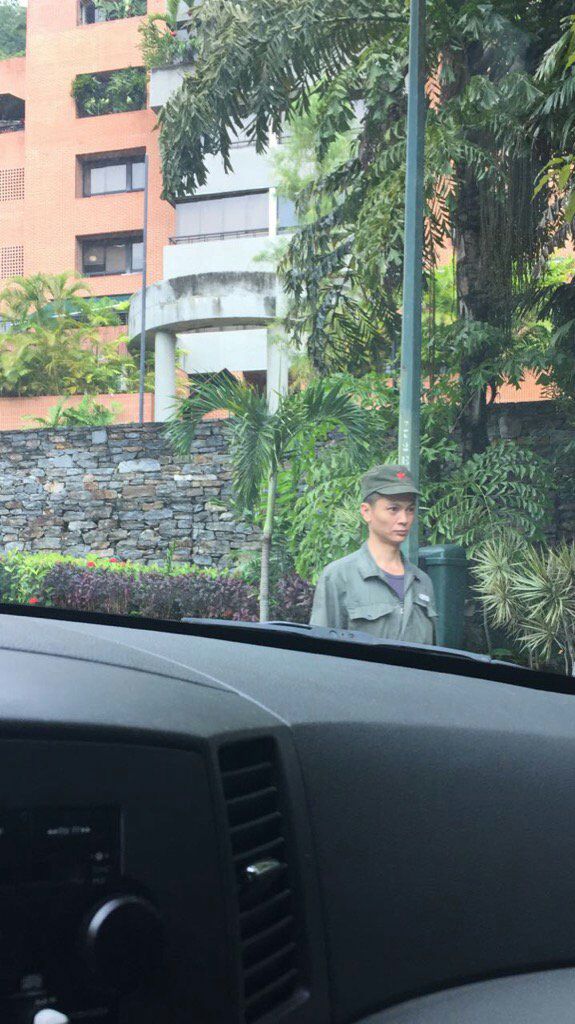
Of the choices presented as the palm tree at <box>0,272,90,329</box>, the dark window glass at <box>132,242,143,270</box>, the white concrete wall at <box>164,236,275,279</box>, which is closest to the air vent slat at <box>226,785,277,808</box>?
the white concrete wall at <box>164,236,275,279</box>

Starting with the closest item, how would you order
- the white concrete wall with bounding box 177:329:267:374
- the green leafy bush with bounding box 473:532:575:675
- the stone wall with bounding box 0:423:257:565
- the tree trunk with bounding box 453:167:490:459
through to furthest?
the green leafy bush with bounding box 473:532:575:675 < the tree trunk with bounding box 453:167:490:459 < the stone wall with bounding box 0:423:257:565 < the white concrete wall with bounding box 177:329:267:374

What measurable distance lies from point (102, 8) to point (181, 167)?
7884 millimetres

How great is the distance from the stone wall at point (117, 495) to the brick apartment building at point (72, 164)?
5798 mm

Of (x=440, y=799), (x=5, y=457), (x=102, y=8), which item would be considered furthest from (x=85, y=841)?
(x=102, y=8)

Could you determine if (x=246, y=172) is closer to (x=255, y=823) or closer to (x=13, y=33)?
(x=13, y=33)

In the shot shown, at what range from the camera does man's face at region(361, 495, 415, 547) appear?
3.86 metres

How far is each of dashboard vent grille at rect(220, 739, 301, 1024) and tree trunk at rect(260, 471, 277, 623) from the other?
11954 mm

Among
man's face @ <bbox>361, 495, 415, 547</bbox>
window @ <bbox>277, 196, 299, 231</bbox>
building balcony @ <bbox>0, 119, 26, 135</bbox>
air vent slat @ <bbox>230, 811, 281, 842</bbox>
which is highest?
building balcony @ <bbox>0, 119, 26, 135</bbox>

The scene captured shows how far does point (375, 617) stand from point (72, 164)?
2307 cm

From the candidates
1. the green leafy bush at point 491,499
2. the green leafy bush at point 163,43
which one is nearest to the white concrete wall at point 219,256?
the green leafy bush at point 163,43

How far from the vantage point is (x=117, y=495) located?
55.1ft

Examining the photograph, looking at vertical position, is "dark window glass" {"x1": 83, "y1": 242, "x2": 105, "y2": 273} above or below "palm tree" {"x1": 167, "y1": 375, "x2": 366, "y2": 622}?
above

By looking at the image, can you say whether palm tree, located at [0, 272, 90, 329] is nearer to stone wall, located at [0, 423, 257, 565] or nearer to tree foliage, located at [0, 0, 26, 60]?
tree foliage, located at [0, 0, 26, 60]

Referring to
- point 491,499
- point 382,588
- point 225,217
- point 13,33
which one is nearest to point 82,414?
point 225,217
